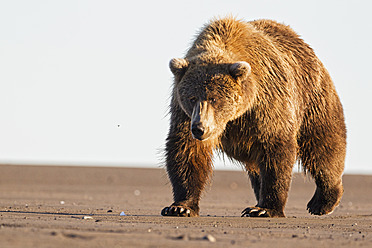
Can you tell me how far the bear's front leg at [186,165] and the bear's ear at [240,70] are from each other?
35.4 inches

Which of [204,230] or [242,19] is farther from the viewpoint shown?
[242,19]

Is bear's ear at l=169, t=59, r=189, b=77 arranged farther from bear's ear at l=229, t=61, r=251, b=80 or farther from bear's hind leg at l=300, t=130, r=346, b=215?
bear's hind leg at l=300, t=130, r=346, b=215

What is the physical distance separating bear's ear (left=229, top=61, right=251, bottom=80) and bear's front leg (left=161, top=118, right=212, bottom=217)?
0.90 m

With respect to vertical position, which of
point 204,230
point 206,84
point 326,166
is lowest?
point 326,166

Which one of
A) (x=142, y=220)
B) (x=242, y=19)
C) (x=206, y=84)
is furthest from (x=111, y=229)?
(x=242, y=19)

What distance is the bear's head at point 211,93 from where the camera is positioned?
8.70 meters

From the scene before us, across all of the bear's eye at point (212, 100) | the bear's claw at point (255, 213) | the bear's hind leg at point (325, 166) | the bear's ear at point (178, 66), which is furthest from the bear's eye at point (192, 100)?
the bear's hind leg at point (325, 166)

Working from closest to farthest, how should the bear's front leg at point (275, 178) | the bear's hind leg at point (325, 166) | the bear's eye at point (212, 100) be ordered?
the bear's eye at point (212, 100), the bear's front leg at point (275, 178), the bear's hind leg at point (325, 166)

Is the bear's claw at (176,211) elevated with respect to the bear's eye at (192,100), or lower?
lower

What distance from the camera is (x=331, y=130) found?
442 inches

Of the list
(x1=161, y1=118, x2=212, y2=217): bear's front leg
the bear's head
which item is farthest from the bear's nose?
(x1=161, y1=118, x2=212, y2=217): bear's front leg

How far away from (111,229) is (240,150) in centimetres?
378

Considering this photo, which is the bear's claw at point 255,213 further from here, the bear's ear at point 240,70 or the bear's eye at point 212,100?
the bear's ear at point 240,70

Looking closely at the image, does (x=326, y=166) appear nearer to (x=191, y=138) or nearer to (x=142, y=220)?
(x=191, y=138)
